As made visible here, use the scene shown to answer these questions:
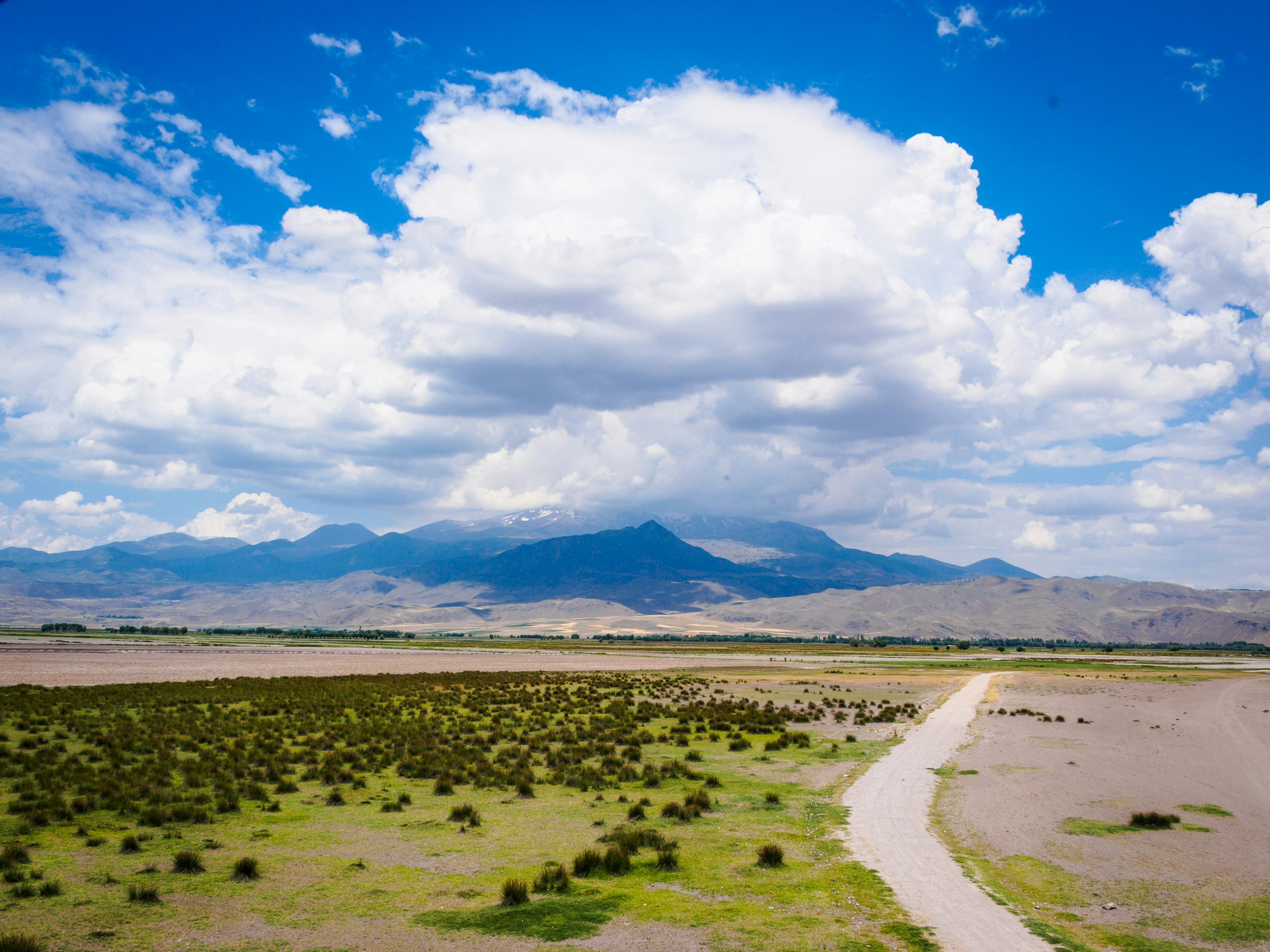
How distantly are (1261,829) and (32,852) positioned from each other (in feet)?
84.0

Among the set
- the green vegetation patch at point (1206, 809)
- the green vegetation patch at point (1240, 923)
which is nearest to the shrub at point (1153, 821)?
the green vegetation patch at point (1206, 809)

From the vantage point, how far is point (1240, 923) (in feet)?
36.9

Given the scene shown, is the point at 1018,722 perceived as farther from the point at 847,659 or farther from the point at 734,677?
the point at 847,659

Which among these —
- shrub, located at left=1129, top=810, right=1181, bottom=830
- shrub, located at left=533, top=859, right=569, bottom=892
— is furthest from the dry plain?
shrub, located at left=533, top=859, right=569, bottom=892

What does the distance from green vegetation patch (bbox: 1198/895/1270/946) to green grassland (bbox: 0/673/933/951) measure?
181 inches

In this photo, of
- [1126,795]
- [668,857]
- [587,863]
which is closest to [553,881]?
[587,863]

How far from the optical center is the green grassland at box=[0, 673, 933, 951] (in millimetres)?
10500

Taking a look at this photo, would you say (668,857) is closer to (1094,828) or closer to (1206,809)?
(1094,828)

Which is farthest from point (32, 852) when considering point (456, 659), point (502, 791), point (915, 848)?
point (456, 659)

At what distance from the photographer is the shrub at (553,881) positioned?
1191 cm

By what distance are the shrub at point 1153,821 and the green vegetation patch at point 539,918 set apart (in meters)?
13.2

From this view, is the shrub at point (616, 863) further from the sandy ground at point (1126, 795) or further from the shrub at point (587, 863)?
the sandy ground at point (1126, 795)

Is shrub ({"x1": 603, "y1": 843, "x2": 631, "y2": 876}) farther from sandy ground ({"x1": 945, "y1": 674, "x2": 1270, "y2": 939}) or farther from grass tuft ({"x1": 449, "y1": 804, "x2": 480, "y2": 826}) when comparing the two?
sandy ground ({"x1": 945, "y1": 674, "x2": 1270, "y2": 939})

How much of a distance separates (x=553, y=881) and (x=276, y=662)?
76390mm
